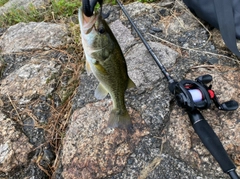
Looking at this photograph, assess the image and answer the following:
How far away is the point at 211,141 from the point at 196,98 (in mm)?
360

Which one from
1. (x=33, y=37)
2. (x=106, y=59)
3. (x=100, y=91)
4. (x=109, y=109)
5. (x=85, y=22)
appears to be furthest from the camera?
(x=33, y=37)

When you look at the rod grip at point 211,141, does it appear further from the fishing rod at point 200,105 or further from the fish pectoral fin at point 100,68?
the fish pectoral fin at point 100,68

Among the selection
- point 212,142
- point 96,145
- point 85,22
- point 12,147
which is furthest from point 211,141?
point 12,147

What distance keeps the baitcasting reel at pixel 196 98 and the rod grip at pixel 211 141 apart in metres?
0.08

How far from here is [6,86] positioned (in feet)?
9.88

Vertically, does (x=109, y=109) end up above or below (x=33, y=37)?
below

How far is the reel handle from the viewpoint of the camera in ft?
6.26

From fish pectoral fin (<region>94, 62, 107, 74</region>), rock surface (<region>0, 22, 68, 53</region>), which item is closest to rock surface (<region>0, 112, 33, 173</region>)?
fish pectoral fin (<region>94, 62, 107, 74</region>)

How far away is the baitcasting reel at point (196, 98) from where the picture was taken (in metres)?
2.18

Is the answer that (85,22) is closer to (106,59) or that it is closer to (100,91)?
(106,59)

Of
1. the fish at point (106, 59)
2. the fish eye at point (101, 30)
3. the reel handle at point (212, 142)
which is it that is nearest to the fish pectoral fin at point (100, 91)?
the fish at point (106, 59)

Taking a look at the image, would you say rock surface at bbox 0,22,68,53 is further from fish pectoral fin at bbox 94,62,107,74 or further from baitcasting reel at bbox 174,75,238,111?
baitcasting reel at bbox 174,75,238,111

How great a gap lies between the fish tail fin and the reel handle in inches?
20.5

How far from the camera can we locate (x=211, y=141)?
2072 millimetres
